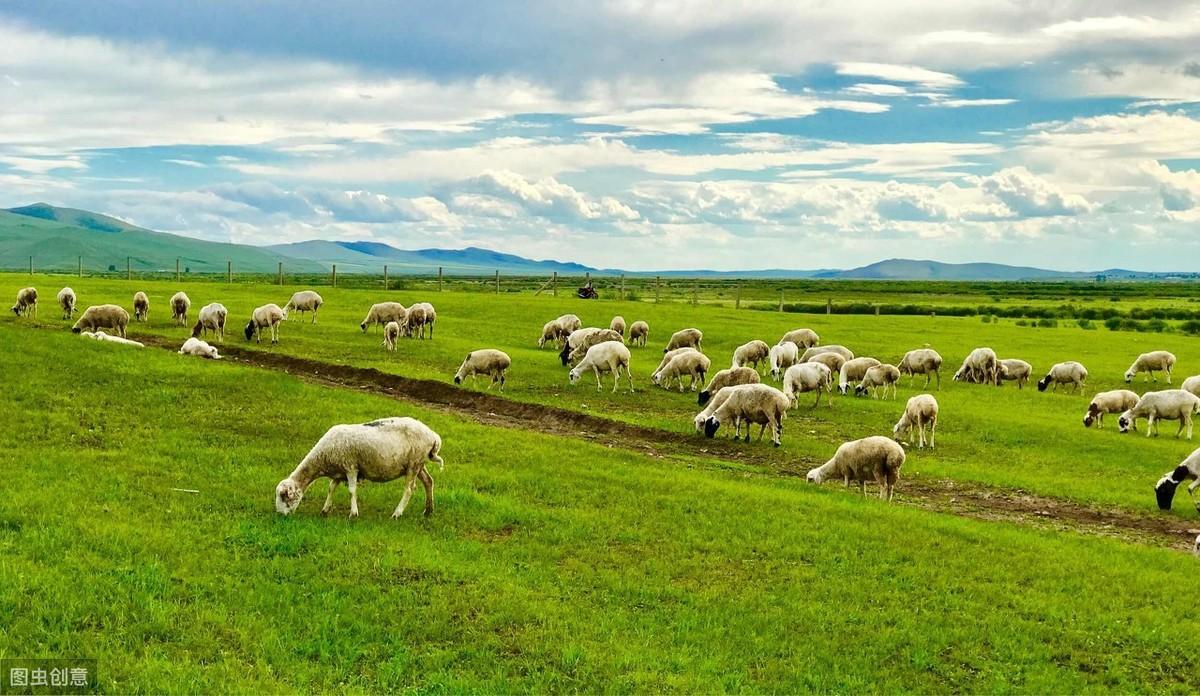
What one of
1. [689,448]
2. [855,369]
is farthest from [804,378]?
[689,448]

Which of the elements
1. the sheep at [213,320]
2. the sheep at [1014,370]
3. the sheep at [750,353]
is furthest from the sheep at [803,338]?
the sheep at [213,320]

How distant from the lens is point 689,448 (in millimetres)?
23109

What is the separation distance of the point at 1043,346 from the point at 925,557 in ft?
133

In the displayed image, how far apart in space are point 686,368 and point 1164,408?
15.2 metres

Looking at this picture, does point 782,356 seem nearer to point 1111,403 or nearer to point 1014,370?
point 1111,403

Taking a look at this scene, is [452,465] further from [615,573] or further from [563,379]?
[563,379]

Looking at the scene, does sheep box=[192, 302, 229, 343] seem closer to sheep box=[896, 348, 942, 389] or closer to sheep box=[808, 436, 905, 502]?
sheep box=[808, 436, 905, 502]

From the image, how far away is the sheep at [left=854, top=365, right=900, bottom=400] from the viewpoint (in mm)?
31859

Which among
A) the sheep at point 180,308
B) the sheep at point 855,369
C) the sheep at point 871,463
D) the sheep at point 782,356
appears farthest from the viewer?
the sheep at point 180,308

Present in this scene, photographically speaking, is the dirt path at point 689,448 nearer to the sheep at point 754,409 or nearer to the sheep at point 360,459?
the sheep at point 754,409

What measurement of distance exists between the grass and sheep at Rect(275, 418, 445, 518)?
0.47 m

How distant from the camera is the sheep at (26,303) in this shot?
3950cm

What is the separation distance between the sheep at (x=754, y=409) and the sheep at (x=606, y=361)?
6.82 meters

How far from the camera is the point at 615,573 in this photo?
12531 mm
